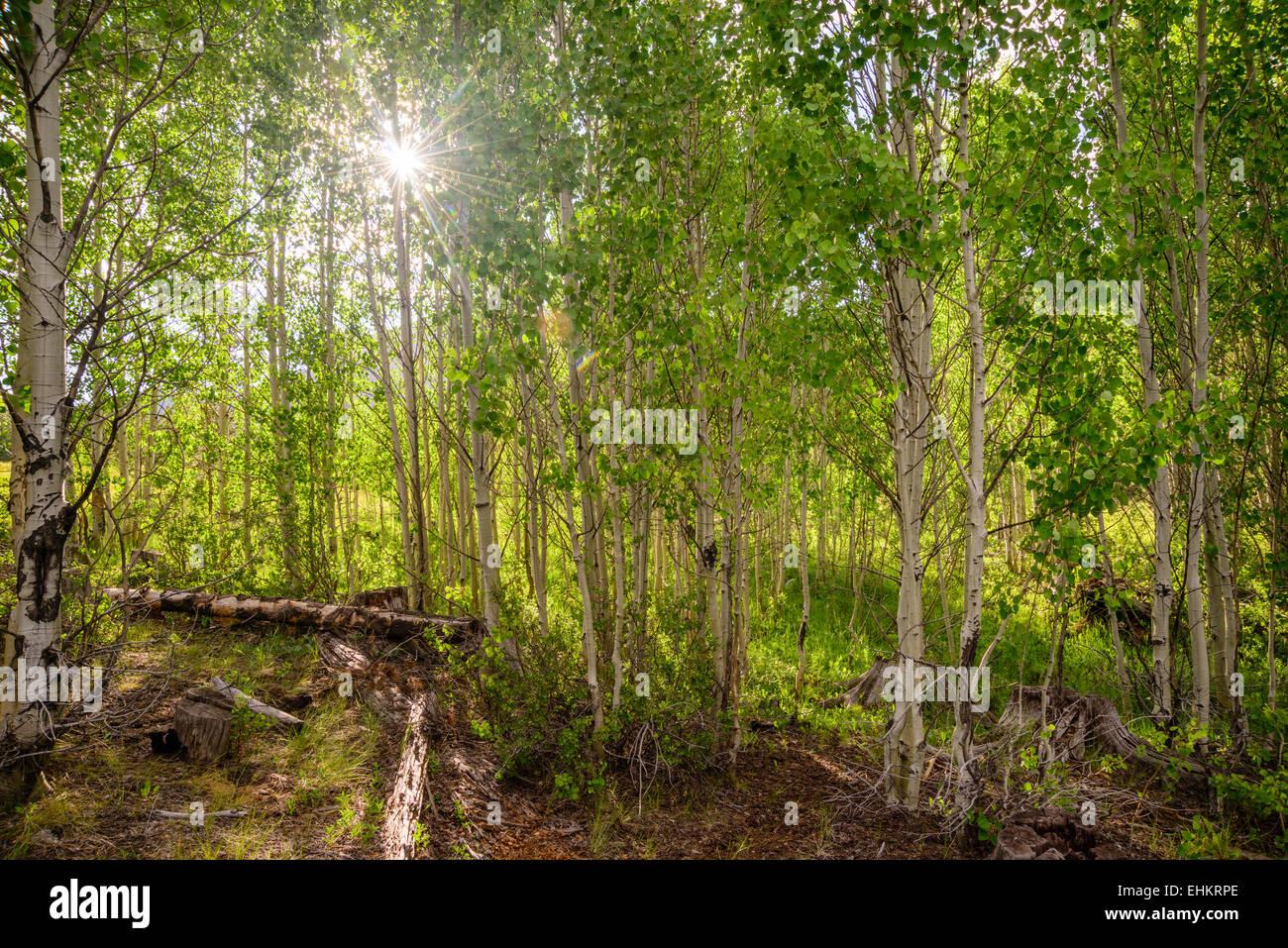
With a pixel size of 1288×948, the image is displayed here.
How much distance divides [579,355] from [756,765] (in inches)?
174

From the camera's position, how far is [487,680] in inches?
208

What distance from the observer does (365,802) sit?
4.12 m

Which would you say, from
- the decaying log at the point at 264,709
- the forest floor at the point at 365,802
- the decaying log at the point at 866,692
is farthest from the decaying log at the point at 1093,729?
the decaying log at the point at 264,709

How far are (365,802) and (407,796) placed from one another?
1.36ft

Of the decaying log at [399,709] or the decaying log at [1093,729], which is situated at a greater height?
the decaying log at [399,709]

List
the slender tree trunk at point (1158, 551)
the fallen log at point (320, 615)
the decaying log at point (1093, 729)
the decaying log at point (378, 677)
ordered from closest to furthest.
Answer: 1. the slender tree trunk at point (1158, 551)
2. the decaying log at point (1093, 729)
3. the decaying log at point (378, 677)
4. the fallen log at point (320, 615)

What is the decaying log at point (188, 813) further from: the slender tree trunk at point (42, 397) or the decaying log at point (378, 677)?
the decaying log at point (378, 677)

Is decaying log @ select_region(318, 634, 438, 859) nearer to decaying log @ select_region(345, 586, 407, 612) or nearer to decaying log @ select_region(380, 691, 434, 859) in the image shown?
decaying log @ select_region(380, 691, 434, 859)

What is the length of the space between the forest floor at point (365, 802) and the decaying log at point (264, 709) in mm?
138

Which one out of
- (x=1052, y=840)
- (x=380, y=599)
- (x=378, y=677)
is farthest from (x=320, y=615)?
(x=1052, y=840)

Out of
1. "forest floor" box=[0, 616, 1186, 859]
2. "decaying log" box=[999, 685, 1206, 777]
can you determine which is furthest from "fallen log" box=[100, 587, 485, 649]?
"decaying log" box=[999, 685, 1206, 777]

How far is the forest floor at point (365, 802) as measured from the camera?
3.45m

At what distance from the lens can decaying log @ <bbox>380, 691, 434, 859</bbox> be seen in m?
3.50
